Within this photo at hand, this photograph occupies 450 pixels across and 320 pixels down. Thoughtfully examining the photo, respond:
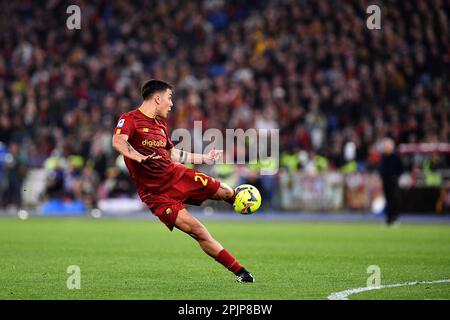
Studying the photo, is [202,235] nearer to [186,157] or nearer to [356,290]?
[186,157]

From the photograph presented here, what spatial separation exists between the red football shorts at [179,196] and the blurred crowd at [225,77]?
60.4 ft

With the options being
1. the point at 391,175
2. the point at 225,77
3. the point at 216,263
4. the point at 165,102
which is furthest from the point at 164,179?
the point at 225,77

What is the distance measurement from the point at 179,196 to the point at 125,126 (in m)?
1.03

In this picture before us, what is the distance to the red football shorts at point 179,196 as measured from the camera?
1065cm

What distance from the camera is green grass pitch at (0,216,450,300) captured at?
396 inches

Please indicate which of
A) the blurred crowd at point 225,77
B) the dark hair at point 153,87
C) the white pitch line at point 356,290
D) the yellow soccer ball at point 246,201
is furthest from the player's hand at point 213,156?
the blurred crowd at point 225,77

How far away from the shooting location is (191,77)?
3381cm

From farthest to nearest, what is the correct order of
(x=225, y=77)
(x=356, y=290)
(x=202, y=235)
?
(x=225, y=77) < (x=202, y=235) < (x=356, y=290)

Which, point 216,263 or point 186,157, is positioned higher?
point 186,157

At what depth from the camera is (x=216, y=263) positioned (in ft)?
44.3

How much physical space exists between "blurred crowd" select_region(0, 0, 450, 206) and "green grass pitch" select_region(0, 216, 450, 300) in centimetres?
661
